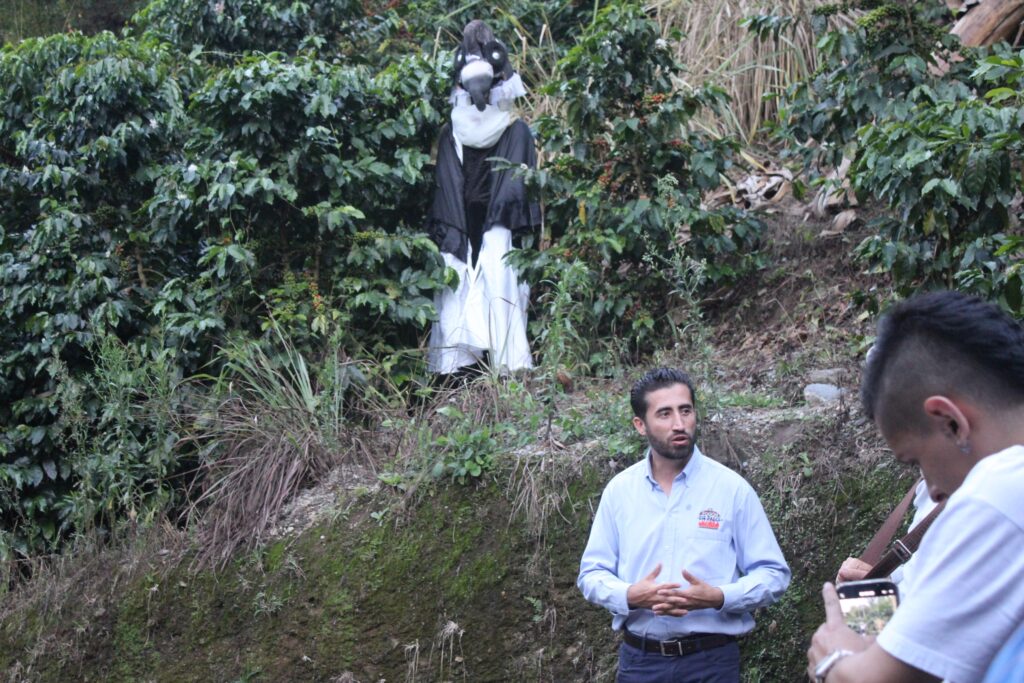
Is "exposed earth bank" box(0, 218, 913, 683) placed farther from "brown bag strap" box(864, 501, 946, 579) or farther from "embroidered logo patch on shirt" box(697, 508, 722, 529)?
"brown bag strap" box(864, 501, 946, 579)

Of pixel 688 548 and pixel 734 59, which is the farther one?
pixel 734 59

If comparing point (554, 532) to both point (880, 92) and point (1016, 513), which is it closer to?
point (880, 92)

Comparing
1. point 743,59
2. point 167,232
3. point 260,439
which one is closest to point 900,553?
point 260,439

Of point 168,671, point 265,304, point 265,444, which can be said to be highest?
point 265,304

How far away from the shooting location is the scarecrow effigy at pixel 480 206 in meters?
7.43

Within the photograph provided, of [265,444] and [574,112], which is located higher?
[574,112]

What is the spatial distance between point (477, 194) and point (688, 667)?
442 cm

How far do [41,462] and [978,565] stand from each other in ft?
21.4

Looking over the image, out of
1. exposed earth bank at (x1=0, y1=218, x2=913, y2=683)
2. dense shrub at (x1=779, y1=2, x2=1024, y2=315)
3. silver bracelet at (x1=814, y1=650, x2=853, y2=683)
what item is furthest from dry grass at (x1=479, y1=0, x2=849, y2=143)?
silver bracelet at (x1=814, y1=650, x2=853, y2=683)

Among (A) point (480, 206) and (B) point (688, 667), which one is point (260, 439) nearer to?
(A) point (480, 206)

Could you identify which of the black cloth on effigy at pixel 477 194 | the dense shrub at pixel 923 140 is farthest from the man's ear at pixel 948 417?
the black cloth on effigy at pixel 477 194

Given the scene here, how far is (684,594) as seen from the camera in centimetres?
392

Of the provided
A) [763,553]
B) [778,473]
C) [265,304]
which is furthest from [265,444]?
[763,553]

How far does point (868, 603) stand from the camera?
2227 mm
